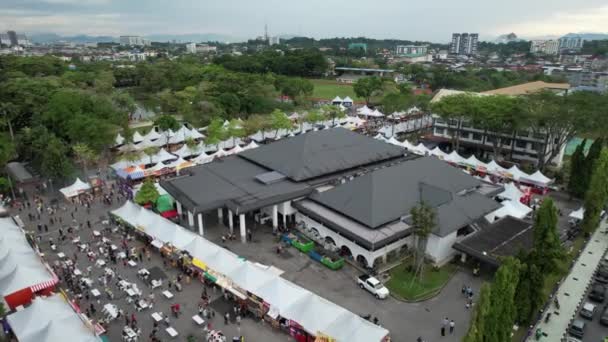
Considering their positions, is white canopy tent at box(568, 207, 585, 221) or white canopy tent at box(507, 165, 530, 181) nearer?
white canopy tent at box(568, 207, 585, 221)

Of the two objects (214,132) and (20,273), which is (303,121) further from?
(20,273)

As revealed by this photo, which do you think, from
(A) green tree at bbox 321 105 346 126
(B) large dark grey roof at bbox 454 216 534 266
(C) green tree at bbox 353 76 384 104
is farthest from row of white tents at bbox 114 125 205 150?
(C) green tree at bbox 353 76 384 104

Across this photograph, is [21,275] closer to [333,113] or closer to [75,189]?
[75,189]

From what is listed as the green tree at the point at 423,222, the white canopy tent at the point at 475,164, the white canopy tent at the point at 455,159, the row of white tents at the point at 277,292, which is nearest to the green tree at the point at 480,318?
the row of white tents at the point at 277,292

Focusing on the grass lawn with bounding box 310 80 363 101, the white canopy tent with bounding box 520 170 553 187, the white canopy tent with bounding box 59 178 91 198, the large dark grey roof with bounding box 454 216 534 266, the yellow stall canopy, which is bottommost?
the yellow stall canopy

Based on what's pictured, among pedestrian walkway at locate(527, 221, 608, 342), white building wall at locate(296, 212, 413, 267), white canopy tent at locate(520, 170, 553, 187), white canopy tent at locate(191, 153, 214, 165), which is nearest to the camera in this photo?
pedestrian walkway at locate(527, 221, 608, 342)

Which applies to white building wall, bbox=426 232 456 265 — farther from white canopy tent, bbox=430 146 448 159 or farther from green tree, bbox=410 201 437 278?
white canopy tent, bbox=430 146 448 159
